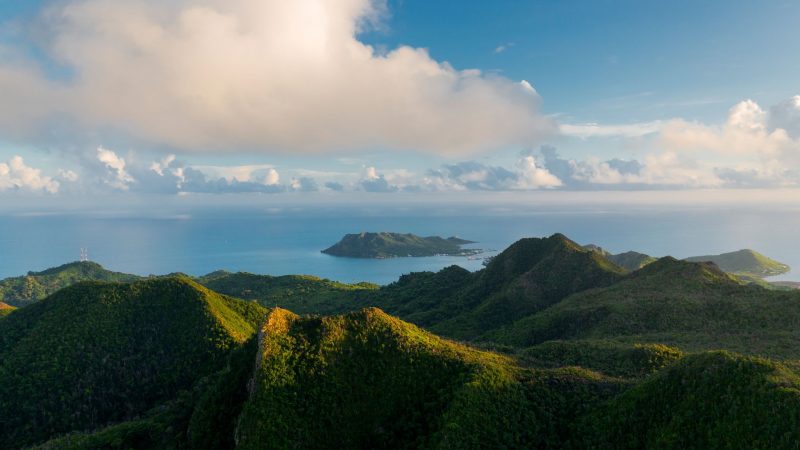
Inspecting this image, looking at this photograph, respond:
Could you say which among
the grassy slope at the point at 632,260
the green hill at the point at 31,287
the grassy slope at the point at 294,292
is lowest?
the green hill at the point at 31,287

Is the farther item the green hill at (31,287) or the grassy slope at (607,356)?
the green hill at (31,287)

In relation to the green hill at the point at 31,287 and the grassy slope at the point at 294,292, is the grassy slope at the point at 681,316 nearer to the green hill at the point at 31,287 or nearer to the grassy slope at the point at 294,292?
the grassy slope at the point at 294,292

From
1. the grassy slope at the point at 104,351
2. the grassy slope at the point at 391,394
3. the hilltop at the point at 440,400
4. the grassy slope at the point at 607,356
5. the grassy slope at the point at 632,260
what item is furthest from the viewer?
the grassy slope at the point at 632,260

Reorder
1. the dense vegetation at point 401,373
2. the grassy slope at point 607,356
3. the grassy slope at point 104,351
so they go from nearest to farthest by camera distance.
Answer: the dense vegetation at point 401,373 → the grassy slope at point 607,356 → the grassy slope at point 104,351

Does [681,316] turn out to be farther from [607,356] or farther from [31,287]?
[31,287]

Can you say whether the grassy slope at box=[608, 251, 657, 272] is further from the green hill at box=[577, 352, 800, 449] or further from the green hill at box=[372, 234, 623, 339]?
the green hill at box=[577, 352, 800, 449]

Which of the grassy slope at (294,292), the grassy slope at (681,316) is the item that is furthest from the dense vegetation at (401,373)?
the grassy slope at (294,292)

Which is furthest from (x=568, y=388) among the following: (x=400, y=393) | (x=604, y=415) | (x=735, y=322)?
(x=735, y=322)

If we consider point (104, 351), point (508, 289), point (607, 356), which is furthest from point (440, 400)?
point (508, 289)
